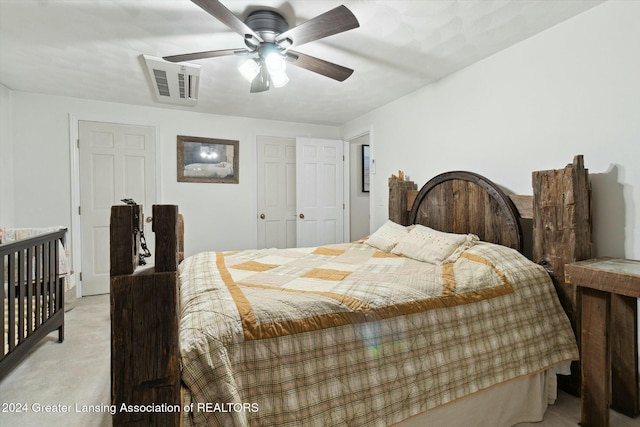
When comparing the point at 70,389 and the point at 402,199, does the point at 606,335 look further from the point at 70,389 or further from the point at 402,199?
the point at 70,389

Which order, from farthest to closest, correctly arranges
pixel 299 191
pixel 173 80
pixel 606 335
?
1. pixel 299 191
2. pixel 173 80
3. pixel 606 335

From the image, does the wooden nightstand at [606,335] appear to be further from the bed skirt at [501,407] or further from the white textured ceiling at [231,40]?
the white textured ceiling at [231,40]

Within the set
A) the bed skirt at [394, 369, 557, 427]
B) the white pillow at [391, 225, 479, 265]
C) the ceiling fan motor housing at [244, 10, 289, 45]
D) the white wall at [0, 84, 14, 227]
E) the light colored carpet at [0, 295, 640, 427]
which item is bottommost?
the light colored carpet at [0, 295, 640, 427]

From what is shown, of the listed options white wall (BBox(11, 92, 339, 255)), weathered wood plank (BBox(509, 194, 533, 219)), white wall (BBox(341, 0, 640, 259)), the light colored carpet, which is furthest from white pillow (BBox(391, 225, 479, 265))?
white wall (BBox(11, 92, 339, 255))

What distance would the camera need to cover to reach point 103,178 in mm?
3736

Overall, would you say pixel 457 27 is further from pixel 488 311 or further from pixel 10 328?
pixel 10 328

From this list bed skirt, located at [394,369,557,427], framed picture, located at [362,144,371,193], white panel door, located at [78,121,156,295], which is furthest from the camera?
framed picture, located at [362,144,371,193]

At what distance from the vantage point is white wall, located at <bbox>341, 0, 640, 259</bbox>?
1.79 metres

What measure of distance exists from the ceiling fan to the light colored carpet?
2144mm

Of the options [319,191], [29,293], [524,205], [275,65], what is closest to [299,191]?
[319,191]

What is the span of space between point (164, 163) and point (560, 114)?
408 centimetres

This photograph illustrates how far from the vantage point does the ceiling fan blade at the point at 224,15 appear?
4.88ft

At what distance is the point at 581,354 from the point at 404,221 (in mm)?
1829

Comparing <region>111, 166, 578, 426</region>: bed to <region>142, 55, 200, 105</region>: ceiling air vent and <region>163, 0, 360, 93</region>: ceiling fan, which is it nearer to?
<region>163, 0, 360, 93</region>: ceiling fan
